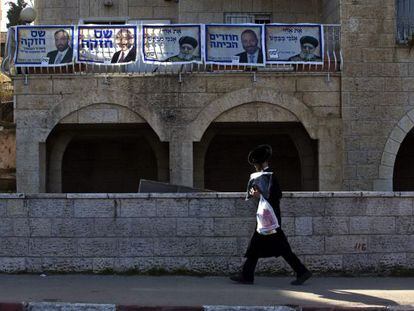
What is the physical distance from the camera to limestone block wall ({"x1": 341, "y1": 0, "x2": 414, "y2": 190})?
515 inches

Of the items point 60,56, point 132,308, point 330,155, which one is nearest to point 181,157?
point 330,155

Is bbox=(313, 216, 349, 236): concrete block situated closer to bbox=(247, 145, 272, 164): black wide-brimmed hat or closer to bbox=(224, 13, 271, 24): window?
bbox=(247, 145, 272, 164): black wide-brimmed hat

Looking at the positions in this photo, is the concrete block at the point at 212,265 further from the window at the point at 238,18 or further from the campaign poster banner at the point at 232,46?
the window at the point at 238,18

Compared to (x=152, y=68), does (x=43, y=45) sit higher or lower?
higher

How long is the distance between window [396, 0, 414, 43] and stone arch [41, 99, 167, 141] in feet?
18.5

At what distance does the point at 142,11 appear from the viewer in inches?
632

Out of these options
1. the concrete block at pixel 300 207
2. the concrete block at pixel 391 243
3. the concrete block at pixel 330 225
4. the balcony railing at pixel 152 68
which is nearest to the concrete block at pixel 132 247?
the concrete block at pixel 300 207

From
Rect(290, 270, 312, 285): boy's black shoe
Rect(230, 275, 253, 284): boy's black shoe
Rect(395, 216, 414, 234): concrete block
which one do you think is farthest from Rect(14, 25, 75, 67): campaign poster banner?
Rect(395, 216, 414, 234): concrete block

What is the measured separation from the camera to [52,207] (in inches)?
344

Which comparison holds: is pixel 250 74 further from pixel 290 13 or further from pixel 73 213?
pixel 73 213

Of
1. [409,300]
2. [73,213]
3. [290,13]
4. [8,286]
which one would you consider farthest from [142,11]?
[409,300]

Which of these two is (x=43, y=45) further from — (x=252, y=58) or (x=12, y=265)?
(x=12, y=265)

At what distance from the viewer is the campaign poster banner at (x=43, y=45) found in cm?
1290

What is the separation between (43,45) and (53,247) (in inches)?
225
